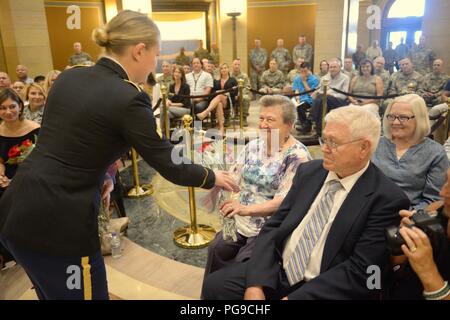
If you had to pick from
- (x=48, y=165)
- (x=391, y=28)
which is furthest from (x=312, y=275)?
(x=391, y=28)

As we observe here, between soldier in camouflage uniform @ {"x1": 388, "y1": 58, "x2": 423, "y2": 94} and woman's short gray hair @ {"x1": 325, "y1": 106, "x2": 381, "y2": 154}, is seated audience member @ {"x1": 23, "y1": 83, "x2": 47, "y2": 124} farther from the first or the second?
soldier in camouflage uniform @ {"x1": 388, "y1": 58, "x2": 423, "y2": 94}

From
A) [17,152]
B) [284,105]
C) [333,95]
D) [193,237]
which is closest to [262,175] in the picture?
[284,105]

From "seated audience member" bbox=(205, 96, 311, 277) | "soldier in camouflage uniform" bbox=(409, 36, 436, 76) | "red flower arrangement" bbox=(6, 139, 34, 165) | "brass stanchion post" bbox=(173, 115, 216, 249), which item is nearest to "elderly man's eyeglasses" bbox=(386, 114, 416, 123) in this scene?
"seated audience member" bbox=(205, 96, 311, 277)

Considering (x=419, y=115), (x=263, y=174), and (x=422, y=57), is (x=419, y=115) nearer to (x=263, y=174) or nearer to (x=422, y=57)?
(x=263, y=174)

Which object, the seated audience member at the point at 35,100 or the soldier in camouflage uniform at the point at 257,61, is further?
the soldier in camouflage uniform at the point at 257,61

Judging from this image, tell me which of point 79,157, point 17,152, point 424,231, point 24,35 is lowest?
point 17,152

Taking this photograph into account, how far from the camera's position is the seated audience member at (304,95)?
769 centimetres

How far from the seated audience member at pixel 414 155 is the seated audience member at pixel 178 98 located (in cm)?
509

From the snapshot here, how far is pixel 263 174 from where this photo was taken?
8.05ft

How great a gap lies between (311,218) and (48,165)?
120 cm

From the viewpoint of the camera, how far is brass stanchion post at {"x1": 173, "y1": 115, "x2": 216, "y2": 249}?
353cm

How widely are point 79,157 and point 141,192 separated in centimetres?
334

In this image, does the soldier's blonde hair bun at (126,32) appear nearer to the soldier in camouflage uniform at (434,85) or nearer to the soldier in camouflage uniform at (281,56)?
the soldier in camouflage uniform at (434,85)

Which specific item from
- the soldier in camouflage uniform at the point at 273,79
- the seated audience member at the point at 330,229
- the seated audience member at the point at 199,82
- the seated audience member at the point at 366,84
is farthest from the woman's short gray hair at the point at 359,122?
the soldier in camouflage uniform at the point at 273,79
